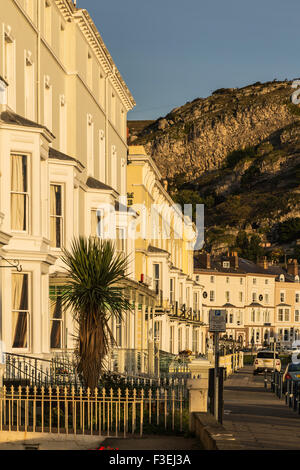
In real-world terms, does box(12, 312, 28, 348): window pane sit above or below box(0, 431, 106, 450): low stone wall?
above

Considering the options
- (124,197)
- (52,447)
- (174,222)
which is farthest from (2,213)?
(174,222)

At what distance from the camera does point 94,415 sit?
20.1 m

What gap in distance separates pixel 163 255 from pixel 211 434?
46.3m

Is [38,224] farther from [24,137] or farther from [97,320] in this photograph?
[97,320]

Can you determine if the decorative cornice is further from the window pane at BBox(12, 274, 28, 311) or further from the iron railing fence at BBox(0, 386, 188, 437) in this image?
the iron railing fence at BBox(0, 386, 188, 437)

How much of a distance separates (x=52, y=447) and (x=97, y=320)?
4982 millimetres

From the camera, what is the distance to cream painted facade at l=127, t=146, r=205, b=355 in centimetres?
5762

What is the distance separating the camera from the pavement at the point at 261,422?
18594 mm

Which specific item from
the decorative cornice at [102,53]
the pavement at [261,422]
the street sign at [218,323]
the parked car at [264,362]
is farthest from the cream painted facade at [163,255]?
the street sign at [218,323]

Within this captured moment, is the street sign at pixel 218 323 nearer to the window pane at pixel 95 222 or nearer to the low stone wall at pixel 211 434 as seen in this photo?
the low stone wall at pixel 211 434

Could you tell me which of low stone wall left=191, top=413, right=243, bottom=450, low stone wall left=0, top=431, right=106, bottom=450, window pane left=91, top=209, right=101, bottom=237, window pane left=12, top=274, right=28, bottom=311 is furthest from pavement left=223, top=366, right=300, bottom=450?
window pane left=91, top=209, right=101, bottom=237

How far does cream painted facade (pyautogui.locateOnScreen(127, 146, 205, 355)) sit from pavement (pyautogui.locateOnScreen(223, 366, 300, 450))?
12.5 metres

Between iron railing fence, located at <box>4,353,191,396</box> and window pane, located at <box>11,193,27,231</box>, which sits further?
window pane, located at <box>11,193,27,231</box>

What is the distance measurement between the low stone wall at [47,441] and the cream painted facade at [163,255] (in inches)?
1141
